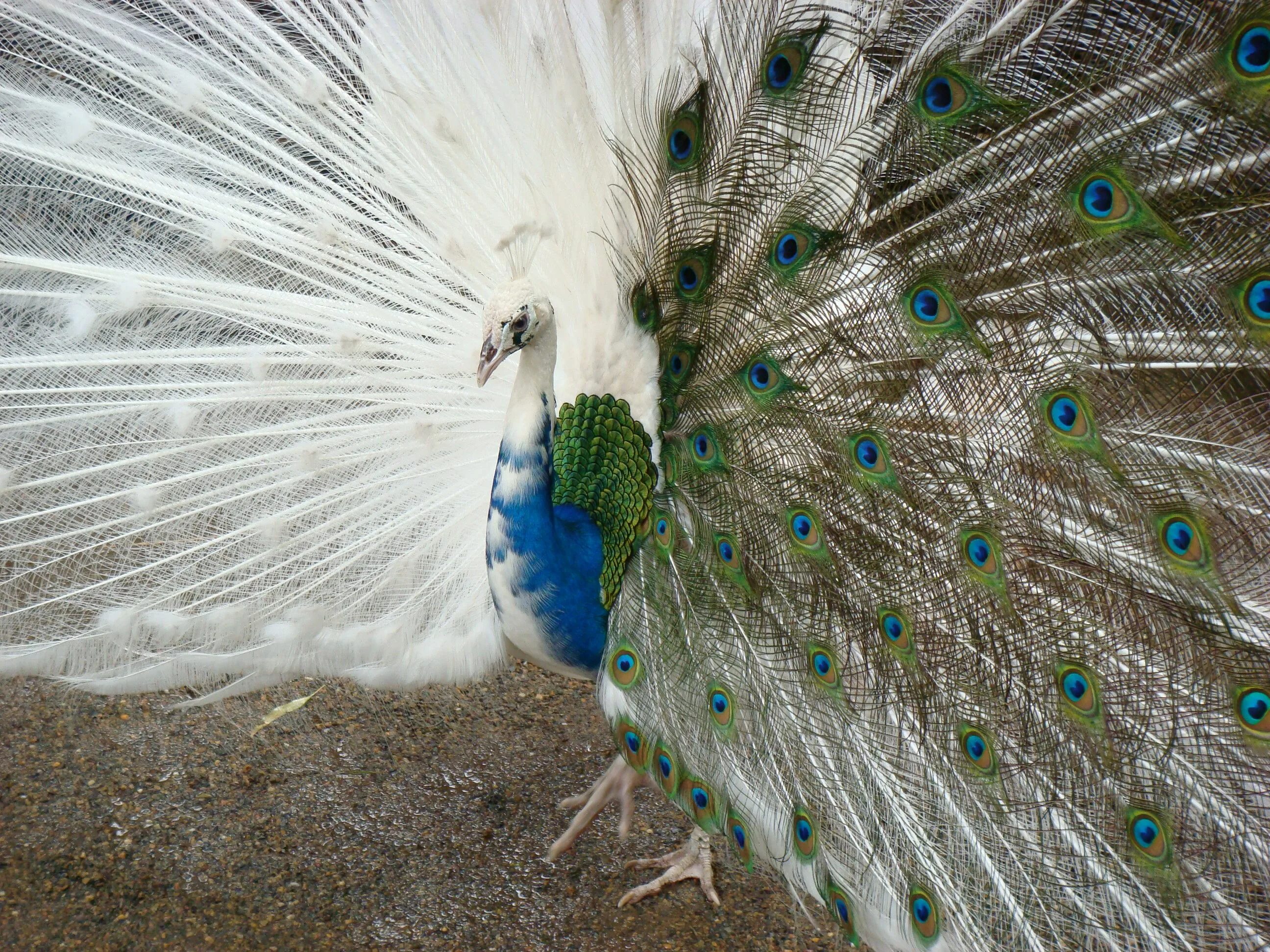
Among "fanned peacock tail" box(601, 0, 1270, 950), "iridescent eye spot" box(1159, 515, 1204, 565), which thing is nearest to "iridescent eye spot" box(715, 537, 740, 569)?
"fanned peacock tail" box(601, 0, 1270, 950)

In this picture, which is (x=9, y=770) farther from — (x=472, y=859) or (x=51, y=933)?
(x=472, y=859)

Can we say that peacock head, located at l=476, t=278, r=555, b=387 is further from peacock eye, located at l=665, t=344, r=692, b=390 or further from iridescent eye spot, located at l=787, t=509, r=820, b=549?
iridescent eye spot, located at l=787, t=509, r=820, b=549

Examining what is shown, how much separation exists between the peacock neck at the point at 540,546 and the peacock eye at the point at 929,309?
618mm

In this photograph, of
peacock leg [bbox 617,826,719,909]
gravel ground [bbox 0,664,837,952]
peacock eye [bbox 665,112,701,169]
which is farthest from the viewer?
peacock leg [bbox 617,826,719,909]

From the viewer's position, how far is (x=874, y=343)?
58.3 inches

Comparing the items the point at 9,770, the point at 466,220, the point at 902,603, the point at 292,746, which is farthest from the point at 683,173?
the point at 9,770

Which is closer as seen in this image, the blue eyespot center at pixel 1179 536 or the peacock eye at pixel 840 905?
the blue eyespot center at pixel 1179 536

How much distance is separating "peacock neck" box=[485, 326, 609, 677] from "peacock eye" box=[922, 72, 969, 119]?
2.34 ft

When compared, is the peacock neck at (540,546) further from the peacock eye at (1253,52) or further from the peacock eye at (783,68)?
the peacock eye at (1253,52)

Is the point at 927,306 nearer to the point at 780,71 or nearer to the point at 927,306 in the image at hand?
the point at 927,306

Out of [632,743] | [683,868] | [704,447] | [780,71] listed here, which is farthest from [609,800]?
[780,71]

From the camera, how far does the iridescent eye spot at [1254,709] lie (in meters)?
1.29

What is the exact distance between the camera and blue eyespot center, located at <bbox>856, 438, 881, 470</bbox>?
1.51 m

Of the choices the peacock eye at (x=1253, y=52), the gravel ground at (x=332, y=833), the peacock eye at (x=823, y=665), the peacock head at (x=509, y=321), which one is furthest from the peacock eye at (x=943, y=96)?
the gravel ground at (x=332, y=833)
